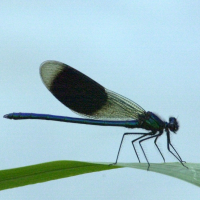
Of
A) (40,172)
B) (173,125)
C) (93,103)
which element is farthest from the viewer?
(93,103)

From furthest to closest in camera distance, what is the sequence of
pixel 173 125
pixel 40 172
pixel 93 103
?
1. pixel 93 103
2. pixel 173 125
3. pixel 40 172

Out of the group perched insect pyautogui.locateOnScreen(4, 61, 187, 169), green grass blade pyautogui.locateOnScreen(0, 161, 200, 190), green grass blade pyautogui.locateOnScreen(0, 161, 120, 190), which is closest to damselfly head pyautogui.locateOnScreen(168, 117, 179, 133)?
perched insect pyautogui.locateOnScreen(4, 61, 187, 169)

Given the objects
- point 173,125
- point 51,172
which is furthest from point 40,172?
point 173,125

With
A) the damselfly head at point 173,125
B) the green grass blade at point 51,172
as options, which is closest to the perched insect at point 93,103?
the damselfly head at point 173,125

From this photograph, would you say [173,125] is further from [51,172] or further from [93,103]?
[51,172]

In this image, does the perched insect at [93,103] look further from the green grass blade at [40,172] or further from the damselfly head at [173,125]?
the green grass blade at [40,172]

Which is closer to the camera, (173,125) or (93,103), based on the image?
(173,125)

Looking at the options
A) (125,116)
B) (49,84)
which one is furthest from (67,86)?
(125,116)

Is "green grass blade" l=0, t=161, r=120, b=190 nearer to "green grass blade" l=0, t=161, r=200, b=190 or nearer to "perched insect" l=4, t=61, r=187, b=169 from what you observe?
"green grass blade" l=0, t=161, r=200, b=190

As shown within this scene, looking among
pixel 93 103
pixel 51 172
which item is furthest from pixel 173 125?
pixel 51 172
